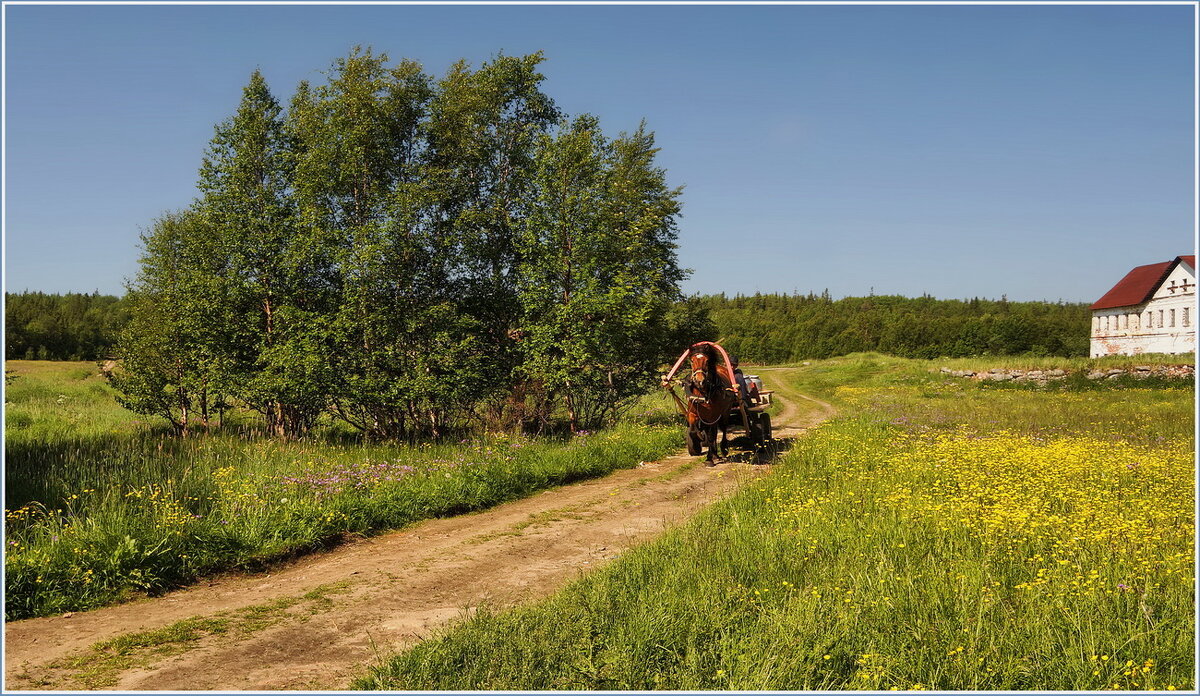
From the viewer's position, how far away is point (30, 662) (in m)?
5.60

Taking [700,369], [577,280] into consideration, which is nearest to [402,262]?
[577,280]

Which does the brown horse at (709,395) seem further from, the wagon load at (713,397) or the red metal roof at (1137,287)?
the red metal roof at (1137,287)

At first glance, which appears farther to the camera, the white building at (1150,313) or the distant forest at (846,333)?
the distant forest at (846,333)

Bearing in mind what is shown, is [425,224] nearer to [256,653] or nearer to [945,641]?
[256,653]

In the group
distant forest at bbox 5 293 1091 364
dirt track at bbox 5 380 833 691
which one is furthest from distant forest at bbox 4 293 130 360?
dirt track at bbox 5 380 833 691

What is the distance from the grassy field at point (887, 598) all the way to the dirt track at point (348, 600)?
884 mm

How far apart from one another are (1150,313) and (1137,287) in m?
3.56

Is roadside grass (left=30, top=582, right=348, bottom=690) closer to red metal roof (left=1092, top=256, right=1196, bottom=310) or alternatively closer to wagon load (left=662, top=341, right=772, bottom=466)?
wagon load (left=662, top=341, right=772, bottom=466)

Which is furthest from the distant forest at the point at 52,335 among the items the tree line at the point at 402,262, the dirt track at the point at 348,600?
the dirt track at the point at 348,600

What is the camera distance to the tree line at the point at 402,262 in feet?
55.8

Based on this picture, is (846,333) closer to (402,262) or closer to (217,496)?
(402,262)

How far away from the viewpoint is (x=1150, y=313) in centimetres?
5484

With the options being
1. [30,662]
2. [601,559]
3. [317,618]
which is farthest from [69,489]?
[601,559]

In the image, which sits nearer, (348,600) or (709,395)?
(348,600)
